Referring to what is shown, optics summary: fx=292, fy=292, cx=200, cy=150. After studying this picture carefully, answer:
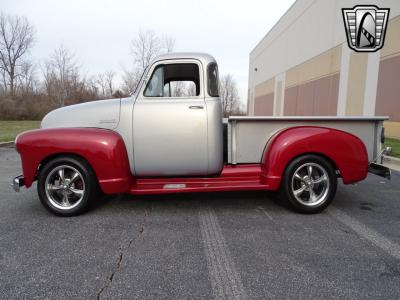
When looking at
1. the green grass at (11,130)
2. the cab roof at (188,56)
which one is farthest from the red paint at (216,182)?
the green grass at (11,130)

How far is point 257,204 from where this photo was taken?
4555 mm

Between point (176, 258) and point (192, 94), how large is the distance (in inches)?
93.1

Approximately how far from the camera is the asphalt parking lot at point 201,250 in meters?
2.46

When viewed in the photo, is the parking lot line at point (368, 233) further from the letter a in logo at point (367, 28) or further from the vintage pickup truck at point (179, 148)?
the letter a in logo at point (367, 28)

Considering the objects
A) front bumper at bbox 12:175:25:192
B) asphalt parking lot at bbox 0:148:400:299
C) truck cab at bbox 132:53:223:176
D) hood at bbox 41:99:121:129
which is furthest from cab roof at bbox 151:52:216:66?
front bumper at bbox 12:175:25:192

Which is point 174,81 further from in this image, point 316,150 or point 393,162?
point 393,162

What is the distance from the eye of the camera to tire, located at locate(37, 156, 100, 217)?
3.97 metres

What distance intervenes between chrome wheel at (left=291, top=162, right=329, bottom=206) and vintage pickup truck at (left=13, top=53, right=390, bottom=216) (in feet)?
0.04

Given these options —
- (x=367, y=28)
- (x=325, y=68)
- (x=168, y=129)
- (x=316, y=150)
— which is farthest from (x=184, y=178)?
(x=325, y=68)

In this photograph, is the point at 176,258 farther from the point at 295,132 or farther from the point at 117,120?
the point at 295,132

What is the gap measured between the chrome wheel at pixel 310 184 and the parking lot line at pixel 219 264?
129 cm

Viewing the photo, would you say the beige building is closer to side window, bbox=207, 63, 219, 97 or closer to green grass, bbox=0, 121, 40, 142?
side window, bbox=207, 63, 219, 97

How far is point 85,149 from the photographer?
12.7 feet

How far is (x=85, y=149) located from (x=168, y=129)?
3.71 ft
